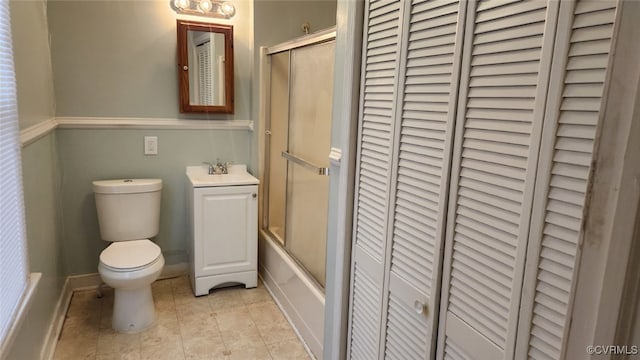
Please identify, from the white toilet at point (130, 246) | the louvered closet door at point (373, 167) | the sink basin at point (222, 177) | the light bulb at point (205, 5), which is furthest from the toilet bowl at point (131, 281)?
the light bulb at point (205, 5)

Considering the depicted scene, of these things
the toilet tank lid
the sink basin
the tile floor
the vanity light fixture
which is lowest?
the tile floor

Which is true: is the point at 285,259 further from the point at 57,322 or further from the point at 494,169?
the point at 494,169

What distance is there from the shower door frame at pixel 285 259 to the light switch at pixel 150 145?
27.9 inches

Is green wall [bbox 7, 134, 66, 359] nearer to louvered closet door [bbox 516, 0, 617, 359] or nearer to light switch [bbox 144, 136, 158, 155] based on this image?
light switch [bbox 144, 136, 158, 155]

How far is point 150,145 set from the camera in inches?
116

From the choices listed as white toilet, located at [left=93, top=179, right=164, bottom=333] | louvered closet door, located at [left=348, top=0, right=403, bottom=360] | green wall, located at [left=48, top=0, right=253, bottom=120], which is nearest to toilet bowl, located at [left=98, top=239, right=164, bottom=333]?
white toilet, located at [left=93, top=179, right=164, bottom=333]

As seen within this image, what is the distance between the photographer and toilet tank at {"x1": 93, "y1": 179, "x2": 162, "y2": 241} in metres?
2.69

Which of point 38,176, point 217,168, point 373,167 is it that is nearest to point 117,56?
point 217,168

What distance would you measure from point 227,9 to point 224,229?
147cm

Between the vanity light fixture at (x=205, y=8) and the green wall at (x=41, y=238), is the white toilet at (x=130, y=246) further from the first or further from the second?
the vanity light fixture at (x=205, y=8)

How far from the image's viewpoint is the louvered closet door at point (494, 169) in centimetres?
85

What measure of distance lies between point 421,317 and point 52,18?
2.70m

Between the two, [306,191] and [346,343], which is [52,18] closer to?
[306,191]

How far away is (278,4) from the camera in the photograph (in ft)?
9.73
